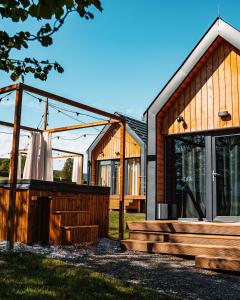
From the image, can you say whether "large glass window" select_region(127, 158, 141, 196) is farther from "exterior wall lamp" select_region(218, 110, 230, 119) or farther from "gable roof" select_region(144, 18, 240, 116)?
"exterior wall lamp" select_region(218, 110, 230, 119)

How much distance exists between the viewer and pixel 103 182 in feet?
Answer: 74.8

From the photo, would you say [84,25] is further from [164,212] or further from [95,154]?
[95,154]

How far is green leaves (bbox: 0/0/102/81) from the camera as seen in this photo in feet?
9.88

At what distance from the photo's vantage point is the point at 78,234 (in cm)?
841

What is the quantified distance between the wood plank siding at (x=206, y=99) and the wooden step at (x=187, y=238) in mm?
1411

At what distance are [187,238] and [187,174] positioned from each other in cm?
→ 220

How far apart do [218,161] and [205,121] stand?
1039mm

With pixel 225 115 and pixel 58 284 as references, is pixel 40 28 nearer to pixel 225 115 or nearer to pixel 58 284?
pixel 58 284

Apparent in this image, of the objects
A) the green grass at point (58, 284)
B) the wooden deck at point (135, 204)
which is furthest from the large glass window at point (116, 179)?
the green grass at point (58, 284)

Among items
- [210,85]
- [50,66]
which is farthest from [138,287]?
[210,85]

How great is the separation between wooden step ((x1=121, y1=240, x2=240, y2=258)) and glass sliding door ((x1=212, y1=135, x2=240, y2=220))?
1708 mm

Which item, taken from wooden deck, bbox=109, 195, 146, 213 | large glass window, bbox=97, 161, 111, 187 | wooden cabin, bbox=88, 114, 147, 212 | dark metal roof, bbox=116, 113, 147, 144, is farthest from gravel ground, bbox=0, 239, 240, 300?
large glass window, bbox=97, 161, 111, 187

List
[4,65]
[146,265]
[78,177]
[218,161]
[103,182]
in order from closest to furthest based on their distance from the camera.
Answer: [4,65] → [146,265] → [218,161] → [78,177] → [103,182]

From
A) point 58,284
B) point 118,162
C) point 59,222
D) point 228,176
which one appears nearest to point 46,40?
point 58,284
